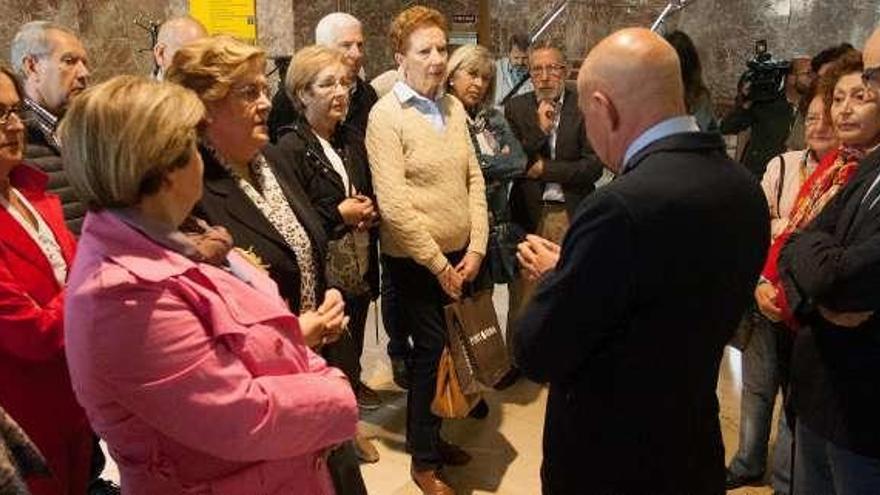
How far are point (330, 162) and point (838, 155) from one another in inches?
63.9

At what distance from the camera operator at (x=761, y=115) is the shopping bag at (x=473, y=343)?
1676 millimetres

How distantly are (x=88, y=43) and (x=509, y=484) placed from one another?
3562mm

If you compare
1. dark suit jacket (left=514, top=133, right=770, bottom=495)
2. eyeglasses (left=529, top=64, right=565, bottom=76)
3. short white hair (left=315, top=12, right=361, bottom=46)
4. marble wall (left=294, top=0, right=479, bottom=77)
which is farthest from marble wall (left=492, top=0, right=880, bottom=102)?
dark suit jacket (left=514, top=133, right=770, bottom=495)

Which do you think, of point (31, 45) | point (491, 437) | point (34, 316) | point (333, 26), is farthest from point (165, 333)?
point (333, 26)

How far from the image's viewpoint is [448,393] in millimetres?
2750

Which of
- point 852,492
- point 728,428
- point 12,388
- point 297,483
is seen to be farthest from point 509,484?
point 12,388

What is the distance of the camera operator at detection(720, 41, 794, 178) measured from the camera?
3.67 meters

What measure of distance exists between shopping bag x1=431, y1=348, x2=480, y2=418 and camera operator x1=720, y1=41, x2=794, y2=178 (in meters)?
1.88

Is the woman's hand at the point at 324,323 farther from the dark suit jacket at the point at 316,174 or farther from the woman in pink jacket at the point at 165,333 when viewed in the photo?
the dark suit jacket at the point at 316,174

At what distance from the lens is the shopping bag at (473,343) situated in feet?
8.95

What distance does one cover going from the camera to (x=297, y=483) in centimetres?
140

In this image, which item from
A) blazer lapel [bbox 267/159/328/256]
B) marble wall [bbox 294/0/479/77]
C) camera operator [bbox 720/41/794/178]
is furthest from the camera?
marble wall [bbox 294/0/479/77]

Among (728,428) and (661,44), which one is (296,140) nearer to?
(661,44)

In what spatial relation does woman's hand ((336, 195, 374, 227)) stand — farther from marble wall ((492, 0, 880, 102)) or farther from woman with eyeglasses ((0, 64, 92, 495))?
marble wall ((492, 0, 880, 102))
